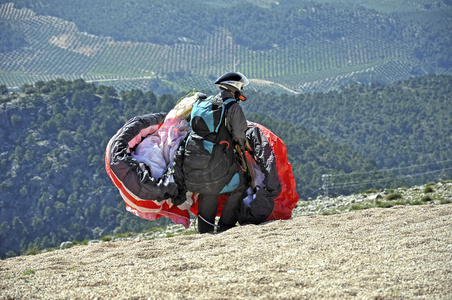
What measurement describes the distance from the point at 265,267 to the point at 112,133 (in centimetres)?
10543

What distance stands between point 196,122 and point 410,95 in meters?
147

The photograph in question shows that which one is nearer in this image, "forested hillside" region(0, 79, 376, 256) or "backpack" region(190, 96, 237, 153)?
"backpack" region(190, 96, 237, 153)

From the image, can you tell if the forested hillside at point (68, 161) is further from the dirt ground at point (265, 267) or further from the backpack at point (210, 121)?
the dirt ground at point (265, 267)

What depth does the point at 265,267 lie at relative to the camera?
6.21 m

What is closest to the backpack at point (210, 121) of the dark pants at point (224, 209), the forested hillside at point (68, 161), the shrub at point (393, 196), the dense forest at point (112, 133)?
the dark pants at point (224, 209)

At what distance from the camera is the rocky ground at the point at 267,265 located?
548 cm

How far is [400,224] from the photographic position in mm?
8484

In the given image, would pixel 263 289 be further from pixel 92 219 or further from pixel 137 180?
pixel 92 219

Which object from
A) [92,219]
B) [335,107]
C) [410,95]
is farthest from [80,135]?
[410,95]

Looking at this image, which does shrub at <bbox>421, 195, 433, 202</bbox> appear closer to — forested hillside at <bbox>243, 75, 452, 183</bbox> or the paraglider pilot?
the paraglider pilot

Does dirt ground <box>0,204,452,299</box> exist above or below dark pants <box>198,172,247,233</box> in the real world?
above

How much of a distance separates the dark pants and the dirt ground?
1216 millimetres

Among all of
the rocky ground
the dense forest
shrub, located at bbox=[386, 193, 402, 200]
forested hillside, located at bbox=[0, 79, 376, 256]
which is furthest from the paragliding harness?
forested hillside, located at bbox=[0, 79, 376, 256]

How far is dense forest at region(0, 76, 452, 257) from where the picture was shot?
9006cm
